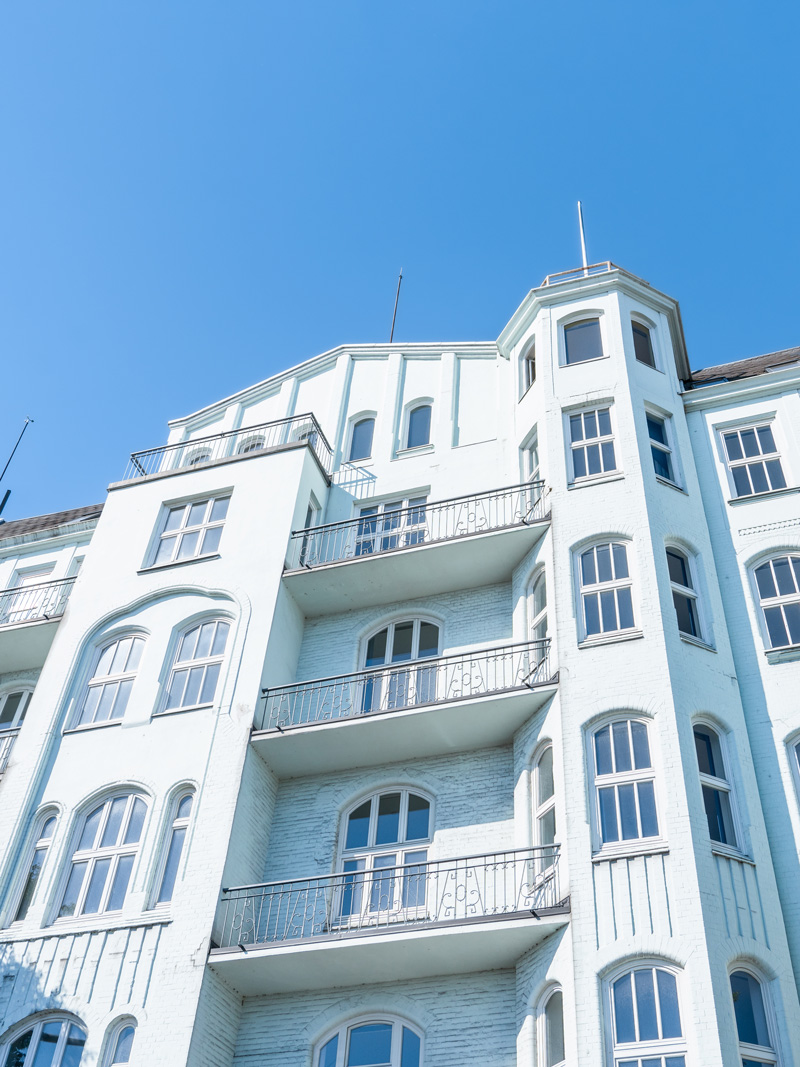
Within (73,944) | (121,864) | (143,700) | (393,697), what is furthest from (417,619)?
(73,944)

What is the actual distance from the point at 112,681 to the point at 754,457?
12.6 metres

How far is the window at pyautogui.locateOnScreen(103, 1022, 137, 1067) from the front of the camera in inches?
592

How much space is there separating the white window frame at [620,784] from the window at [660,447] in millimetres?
5337

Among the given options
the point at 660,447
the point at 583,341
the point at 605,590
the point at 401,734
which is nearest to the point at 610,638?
the point at 605,590

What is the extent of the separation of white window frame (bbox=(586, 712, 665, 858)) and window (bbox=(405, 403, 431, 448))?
31.6 feet

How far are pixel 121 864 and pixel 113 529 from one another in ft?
26.7

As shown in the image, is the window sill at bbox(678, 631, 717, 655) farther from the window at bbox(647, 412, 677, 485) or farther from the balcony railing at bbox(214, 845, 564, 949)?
the balcony railing at bbox(214, 845, 564, 949)

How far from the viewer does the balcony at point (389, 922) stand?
1455cm

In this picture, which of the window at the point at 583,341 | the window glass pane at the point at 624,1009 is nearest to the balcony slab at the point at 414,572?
the window at the point at 583,341

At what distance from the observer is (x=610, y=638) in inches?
658

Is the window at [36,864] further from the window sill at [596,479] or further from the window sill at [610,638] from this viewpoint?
the window sill at [596,479]

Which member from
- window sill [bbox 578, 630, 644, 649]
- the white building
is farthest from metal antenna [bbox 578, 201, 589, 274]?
window sill [bbox 578, 630, 644, 649]

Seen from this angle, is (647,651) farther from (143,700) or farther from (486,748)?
(143,700)

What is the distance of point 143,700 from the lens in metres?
19.2
